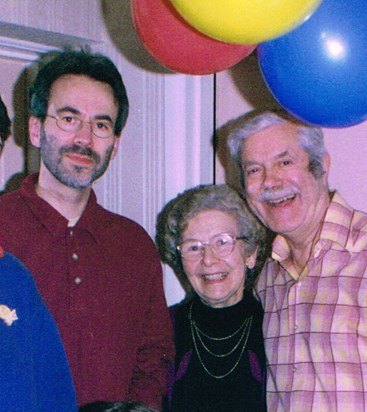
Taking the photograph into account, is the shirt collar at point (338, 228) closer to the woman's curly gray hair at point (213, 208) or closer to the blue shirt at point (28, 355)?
the woman's curly gray hair at point (213, 208)

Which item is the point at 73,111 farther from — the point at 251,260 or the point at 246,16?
the point at 246,16

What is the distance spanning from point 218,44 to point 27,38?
122cm

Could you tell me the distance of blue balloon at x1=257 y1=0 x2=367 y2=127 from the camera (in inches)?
65.2

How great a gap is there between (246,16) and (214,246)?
0.97m

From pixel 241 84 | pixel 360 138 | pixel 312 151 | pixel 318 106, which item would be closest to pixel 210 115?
pixel 241 84

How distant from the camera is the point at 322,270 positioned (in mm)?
2148

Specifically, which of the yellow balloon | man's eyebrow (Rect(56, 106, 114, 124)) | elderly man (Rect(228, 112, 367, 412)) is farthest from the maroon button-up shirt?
the yellow balloon

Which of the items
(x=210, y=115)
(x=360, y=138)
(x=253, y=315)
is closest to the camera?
(x=253, y=315)

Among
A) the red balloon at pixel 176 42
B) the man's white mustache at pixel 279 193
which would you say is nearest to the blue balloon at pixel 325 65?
the red balloon at pixel 176 42

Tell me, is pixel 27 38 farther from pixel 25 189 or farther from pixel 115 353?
pixel 115 353

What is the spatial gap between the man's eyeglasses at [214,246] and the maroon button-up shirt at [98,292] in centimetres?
14

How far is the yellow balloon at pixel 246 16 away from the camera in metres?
1.46

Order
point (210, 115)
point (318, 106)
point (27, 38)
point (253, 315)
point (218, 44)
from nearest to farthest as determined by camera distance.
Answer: point (318, 106) → point (218, 44) → point (253, 315) → point (27, 38) → point (210, 115)

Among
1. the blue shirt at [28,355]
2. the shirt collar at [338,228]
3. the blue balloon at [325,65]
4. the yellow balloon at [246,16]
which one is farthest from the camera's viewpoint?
the shirt collar at [338,228]
